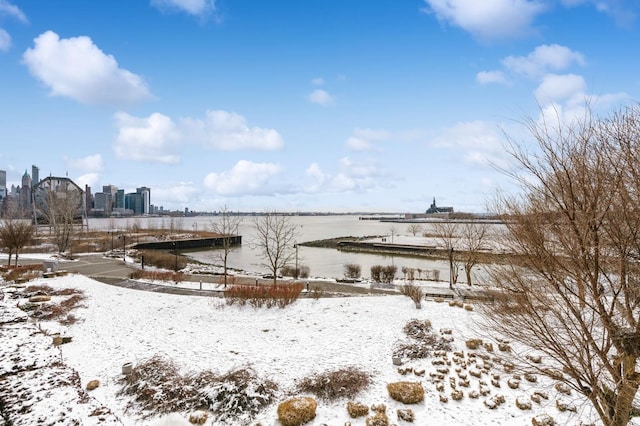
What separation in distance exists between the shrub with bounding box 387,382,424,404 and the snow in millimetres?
158

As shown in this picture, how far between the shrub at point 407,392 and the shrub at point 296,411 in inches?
85.4

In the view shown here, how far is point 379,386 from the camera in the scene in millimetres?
8844

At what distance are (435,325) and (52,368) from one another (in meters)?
13.4

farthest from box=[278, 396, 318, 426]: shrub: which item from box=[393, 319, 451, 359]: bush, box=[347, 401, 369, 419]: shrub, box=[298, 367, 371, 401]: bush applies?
box=[393, 319, 451, 359]: bush

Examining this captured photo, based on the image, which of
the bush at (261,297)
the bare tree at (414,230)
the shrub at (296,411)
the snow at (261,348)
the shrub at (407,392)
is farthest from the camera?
the bare tree at (414,230)

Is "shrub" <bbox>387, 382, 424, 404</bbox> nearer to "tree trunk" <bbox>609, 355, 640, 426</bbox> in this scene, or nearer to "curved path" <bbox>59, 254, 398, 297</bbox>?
"tree trunk" <bbox>609, 355, 640, 426</bbox>

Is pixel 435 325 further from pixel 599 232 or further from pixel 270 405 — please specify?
Answer: pixel 599 232

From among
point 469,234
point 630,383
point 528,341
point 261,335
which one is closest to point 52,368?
point 261,335

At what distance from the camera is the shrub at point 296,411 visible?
738 cm

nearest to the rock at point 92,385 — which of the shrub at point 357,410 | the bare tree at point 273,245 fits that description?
the shrub at point 357,410

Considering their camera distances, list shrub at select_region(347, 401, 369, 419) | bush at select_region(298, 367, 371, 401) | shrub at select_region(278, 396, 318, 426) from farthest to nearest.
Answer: bush at select_region(298, 367, 371, 401) < shrub at select_region(347, 401, 369, 419) < shrub at select_region(278, 396, 318, 426)

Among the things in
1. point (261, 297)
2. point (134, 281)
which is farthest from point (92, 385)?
point (134, 281)

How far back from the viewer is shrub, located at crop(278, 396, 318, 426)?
7.38m

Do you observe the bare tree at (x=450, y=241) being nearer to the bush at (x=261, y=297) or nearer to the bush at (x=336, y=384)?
the bush at (x=261, y=297)
